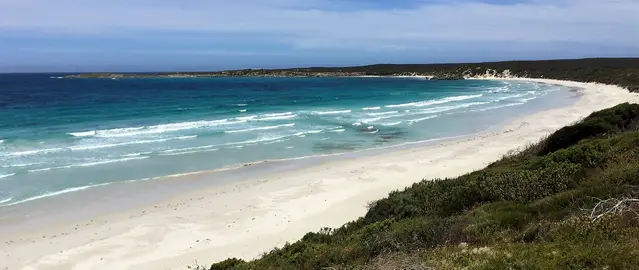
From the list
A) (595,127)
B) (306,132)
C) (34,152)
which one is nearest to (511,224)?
(595,127)

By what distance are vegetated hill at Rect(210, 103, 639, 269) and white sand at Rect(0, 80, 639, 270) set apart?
266cm

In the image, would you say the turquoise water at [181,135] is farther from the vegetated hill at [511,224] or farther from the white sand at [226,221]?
the vegetated hill at [511,224]

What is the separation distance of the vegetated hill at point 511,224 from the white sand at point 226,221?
105 inches

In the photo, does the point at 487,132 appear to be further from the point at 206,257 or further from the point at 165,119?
the point at 165,119

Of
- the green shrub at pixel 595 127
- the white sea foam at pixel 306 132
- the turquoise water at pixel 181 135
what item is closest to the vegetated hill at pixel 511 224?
the green shrub at pixel 595 127

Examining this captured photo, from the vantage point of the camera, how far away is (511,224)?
6.48 m

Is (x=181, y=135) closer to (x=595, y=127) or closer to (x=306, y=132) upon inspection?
(x=306, y=132)

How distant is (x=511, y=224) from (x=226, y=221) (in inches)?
308

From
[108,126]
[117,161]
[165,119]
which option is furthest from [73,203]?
[165,119]

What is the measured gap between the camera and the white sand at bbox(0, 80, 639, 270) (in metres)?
10.3

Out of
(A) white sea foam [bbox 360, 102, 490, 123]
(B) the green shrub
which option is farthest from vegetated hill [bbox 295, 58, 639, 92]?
(B) the green shrub

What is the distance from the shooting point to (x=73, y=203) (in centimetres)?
1457

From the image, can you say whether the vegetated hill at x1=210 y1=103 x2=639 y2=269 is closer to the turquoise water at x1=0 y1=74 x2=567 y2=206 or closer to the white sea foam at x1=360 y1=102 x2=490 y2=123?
the turquoise water at x1=0 y1=74 x2=567 y2=206

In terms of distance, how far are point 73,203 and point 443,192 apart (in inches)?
444
